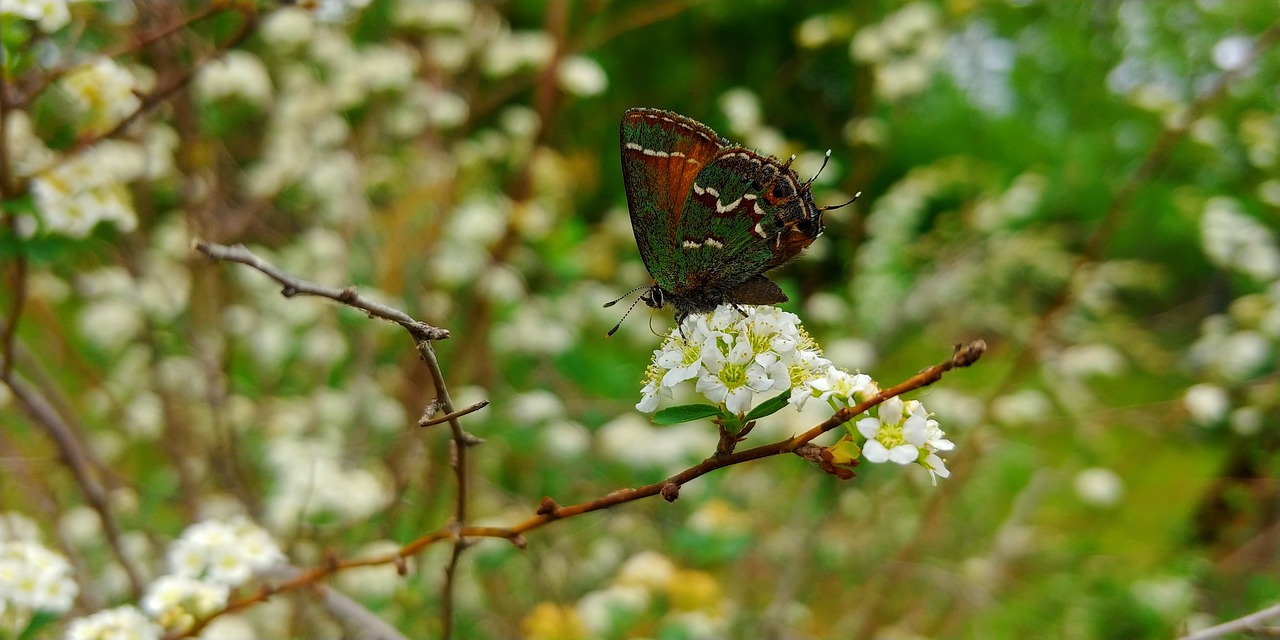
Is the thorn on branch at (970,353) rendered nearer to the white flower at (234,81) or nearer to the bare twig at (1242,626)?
the bare twig at (1242,626)

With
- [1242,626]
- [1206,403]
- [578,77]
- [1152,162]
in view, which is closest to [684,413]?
[1242,626]

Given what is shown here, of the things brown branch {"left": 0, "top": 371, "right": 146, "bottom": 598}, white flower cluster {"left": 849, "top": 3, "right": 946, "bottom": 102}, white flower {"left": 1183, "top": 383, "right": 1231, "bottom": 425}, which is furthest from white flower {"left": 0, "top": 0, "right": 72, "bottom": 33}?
white flower {"left": 1183, "top": 383, "right": 1231, "bottom": 425}

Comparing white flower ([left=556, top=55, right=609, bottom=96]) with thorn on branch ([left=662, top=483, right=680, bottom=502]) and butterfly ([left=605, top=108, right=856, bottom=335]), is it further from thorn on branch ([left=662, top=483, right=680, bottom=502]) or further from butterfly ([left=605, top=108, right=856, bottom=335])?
thorn on branch ([left=662, top=483, right=680, bottom=502])

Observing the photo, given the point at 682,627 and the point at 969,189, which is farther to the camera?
the point at 969,189

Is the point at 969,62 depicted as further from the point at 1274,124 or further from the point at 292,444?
the point at 292,444

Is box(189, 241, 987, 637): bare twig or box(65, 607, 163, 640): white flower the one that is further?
box(65, 607, 163, 640): white flower

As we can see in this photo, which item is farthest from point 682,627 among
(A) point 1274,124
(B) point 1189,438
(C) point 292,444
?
(B) point 1189,438
